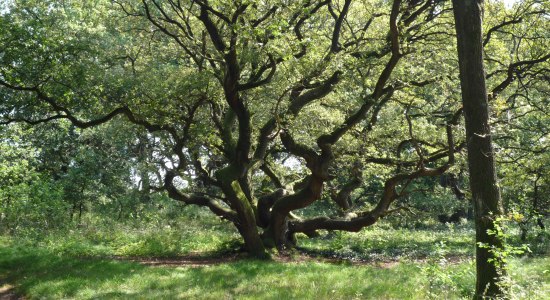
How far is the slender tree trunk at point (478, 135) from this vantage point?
6934 millimetres

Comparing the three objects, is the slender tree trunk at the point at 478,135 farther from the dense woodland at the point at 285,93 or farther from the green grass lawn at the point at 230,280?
the dense woodland at the point at 285,93

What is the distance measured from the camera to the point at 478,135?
22.7 feet

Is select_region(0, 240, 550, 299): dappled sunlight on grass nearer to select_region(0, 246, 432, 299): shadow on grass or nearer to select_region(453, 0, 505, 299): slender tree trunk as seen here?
select_region(0, 246, 432, 299): shadow on grass

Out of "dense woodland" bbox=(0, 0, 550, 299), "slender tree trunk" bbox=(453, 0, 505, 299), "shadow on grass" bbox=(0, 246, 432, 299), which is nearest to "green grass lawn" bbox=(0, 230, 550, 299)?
"shadow on grass" bbox=(0, 246, 432, 299)

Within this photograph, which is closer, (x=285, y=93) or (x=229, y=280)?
(x=229, y=280)

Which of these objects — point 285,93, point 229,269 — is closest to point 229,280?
point 229,269

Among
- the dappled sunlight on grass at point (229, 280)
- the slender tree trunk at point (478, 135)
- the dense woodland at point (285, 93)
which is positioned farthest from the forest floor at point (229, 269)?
the dense woodland at point (285, 93)

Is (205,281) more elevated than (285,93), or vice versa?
(285,93)

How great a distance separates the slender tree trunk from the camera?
693 centimetres

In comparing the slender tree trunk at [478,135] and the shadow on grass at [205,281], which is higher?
the slender tree trunk at [478,135]

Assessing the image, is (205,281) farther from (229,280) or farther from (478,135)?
(478,135)

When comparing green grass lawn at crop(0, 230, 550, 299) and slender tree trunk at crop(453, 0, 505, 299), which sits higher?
slender tree trunk at crop(453, 0, 505, 299)

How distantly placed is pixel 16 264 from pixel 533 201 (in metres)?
20.6

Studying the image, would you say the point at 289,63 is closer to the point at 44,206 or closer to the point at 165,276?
the point at 165,276
